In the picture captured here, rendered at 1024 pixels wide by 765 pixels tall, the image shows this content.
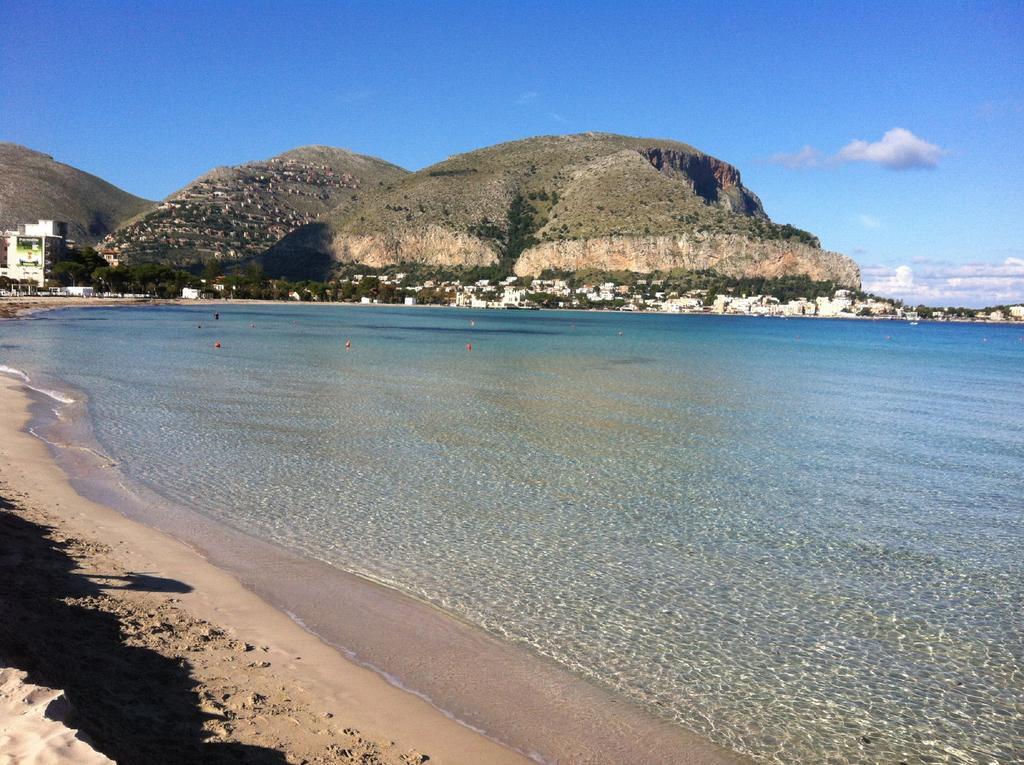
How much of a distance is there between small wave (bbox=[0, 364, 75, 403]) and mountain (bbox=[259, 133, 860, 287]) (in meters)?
155

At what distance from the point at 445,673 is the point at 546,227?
183791 mm

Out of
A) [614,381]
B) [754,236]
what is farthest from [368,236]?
[614,381]

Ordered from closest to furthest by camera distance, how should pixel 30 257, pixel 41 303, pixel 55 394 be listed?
pixel 55 394, pixel 41 303, pixel 30 257

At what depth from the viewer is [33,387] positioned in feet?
74.9

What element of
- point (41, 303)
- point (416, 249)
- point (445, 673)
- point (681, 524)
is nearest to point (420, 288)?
point (416, 249)

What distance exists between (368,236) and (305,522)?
186m

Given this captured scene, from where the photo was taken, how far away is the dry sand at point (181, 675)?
4.55 meters

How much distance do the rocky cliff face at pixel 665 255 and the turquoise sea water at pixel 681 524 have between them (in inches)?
5993

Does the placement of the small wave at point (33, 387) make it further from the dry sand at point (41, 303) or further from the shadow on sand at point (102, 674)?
the dry sand at point (41, 303)

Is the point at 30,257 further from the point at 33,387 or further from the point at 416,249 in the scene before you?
the point at 33,387

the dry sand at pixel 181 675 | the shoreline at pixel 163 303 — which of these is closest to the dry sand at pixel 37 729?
the dry sand at pixel 181 675

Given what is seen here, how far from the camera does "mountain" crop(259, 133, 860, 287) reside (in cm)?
17625

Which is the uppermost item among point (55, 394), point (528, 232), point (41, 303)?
point (528, 232)

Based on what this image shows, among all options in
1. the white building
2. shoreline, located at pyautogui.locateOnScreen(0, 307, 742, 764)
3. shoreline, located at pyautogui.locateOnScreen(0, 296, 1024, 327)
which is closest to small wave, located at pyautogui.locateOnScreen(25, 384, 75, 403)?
shoreline, located at pyautogui.locateOnScreen(0, 307, 742, 764)
